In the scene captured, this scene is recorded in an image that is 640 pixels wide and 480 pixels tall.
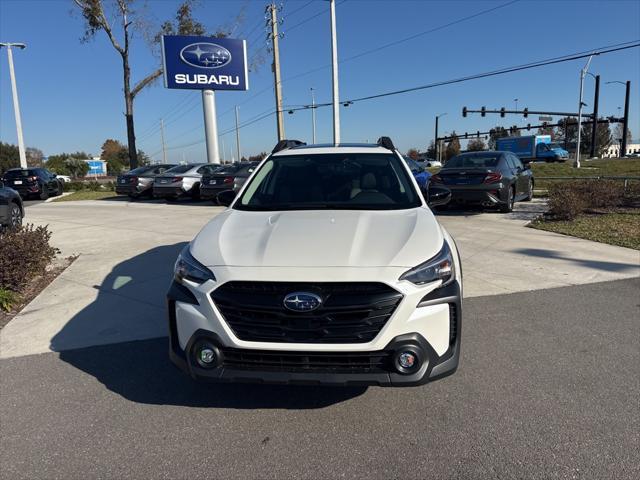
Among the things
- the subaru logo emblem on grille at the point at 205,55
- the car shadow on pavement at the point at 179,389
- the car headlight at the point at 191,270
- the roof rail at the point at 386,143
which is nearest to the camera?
the car headlight at the point at 191,270

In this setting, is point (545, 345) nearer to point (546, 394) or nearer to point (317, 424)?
point (546, 394)

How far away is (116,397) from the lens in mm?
3273

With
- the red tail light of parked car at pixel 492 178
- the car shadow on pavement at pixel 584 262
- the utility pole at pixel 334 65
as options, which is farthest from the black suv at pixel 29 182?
the car shadow on pavement at pixel 584 262

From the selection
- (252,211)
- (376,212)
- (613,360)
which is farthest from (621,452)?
(252,211)

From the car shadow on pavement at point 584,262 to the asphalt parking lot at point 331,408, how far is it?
4.58 ft

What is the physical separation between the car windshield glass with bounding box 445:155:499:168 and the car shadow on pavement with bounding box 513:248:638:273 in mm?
4281

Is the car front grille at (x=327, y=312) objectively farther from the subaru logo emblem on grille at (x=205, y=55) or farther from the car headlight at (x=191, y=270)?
the subaru logo emblem on grille at (x=205, y=55)

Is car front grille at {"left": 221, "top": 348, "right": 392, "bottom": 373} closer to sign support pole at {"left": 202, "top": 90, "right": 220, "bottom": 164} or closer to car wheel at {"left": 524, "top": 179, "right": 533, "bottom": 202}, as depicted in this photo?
car wheel at {"left": 524, "top": 179, "right": 533, "bottom": 202}

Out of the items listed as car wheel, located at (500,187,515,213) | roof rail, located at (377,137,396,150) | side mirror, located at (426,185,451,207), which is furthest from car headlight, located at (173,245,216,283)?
car wheel, located at (500,187,515,213)

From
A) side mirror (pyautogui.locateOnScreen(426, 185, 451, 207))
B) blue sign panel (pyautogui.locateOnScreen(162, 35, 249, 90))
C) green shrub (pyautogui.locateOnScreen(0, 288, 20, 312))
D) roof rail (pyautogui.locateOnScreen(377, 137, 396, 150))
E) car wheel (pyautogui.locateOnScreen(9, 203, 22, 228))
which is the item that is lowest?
green shrub (pyautogui.locateOnScreen(0, 288, 20, 312))

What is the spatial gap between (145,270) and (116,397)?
12.2 feet

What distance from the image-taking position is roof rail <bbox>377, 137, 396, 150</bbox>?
16.2 ft

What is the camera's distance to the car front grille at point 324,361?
2617 millimetres

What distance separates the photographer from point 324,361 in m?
2.63
